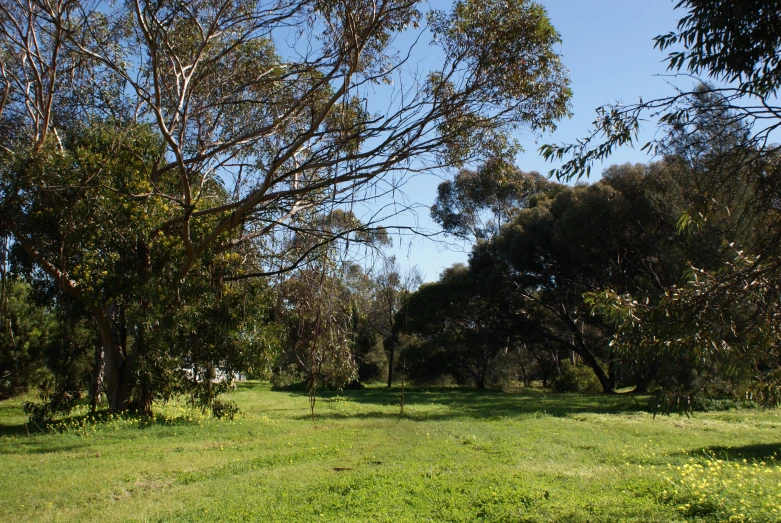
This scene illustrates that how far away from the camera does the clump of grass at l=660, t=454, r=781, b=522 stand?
5.52 meters

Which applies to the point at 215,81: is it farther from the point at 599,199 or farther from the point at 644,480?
the point at 599,199

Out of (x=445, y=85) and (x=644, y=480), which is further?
(x=445, y=85)

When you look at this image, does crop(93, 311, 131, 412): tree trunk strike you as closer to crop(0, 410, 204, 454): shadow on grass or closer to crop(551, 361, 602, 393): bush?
crop(0, 410, 204, 454): shadow on grass

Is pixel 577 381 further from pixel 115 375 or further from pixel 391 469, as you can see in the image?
pixel 391 469

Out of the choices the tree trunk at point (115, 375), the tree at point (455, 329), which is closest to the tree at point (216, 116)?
the tree trunk at point (115, 375)

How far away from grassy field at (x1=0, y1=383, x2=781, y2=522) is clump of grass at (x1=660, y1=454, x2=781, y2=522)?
2cm

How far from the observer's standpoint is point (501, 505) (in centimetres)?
623

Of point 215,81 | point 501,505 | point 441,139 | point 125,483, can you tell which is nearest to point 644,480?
point 501,505

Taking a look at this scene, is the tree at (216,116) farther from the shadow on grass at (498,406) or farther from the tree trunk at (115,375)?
the shadow on grass at (498,406)

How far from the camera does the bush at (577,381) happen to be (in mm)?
26973

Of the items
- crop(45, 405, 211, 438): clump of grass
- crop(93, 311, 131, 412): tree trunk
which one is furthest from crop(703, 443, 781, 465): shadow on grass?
crop(93, 311, 131, 412): tree trunk

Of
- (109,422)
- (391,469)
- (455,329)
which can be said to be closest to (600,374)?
(455,329)

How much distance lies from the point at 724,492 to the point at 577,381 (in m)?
21.8

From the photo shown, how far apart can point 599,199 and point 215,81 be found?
1363 cm
